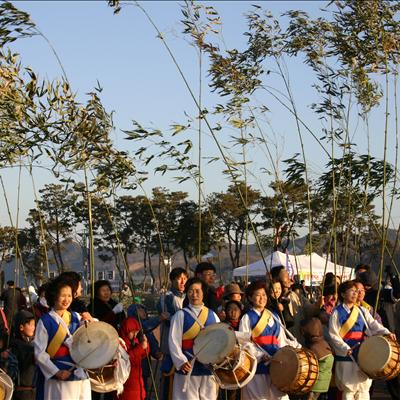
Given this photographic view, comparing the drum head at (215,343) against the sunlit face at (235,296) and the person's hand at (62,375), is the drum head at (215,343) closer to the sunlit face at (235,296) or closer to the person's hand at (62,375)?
the person's hand at (62,375)

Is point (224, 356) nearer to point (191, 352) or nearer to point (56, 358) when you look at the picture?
point (191, 352)

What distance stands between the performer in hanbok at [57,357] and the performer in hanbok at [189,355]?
959 millimetres

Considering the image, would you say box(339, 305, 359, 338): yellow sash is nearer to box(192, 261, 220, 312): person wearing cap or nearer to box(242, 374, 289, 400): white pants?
box(242, 374, 289, 400): white pants

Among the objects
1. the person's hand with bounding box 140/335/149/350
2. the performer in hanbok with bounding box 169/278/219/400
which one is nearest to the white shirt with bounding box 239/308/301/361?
the performer in hanbok with bounding box 169/278/219/400

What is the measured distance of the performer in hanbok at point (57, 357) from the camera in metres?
7.84

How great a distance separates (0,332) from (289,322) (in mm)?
3069

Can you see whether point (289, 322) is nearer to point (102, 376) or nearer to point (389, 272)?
point (102, 376)

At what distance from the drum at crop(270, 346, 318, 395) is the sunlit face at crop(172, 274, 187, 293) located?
60.4 inches

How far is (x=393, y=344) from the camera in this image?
30.2ft

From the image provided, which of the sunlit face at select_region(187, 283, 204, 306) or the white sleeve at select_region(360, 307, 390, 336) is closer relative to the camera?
the sunlit face at select_region(187, 283, 204, 306)

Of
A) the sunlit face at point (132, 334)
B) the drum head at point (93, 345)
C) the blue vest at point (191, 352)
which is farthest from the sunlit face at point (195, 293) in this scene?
the sunlit face at point (132, 334)

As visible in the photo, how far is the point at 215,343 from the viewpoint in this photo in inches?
328

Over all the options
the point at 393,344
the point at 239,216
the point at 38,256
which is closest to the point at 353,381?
the point at 393,344

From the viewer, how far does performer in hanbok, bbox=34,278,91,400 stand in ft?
25.7
